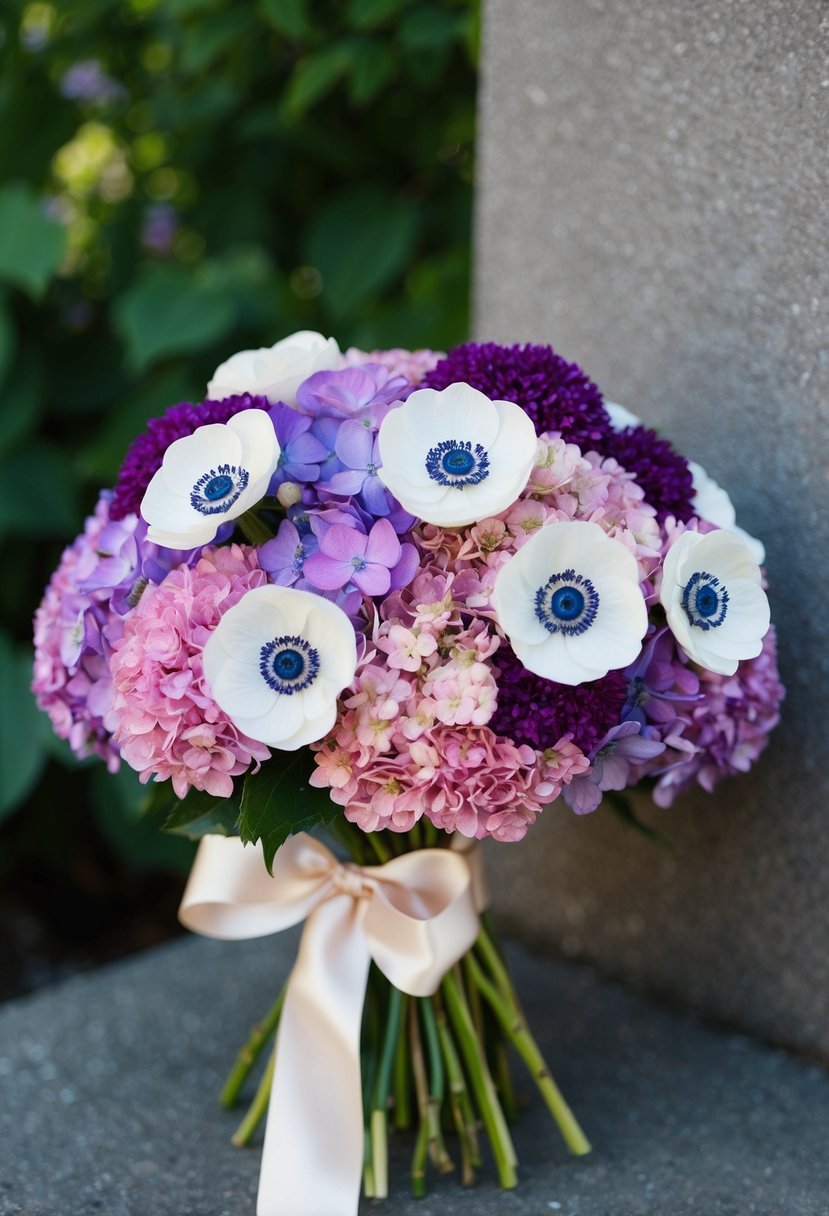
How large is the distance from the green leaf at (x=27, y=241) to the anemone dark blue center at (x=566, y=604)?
1068 mm

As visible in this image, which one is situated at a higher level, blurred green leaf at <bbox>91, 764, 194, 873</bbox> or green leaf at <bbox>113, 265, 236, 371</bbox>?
green leaf at <bbox>113, 265, 236, 371</bbox>

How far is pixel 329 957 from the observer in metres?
0.97

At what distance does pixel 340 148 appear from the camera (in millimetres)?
1782

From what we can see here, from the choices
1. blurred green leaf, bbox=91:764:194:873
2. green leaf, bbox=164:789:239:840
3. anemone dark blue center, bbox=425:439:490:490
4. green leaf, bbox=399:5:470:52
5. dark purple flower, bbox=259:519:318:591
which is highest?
green leaf, bbox=399:5:470:52

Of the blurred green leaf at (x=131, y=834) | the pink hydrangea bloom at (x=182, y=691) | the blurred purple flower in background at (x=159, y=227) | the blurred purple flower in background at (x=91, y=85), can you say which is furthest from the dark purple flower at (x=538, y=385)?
the blurred purple flower in background at (x=91, y=85)

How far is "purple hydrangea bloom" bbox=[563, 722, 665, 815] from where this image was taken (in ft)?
2.72

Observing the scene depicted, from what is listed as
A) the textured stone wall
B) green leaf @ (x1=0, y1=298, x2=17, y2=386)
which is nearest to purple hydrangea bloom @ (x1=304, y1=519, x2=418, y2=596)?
the textured stone wall

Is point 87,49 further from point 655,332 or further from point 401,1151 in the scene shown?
point 401,1151

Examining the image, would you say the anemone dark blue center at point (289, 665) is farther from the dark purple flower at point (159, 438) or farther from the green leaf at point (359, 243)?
the green leaf at point (359, 243)

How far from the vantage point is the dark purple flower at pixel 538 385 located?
87 cm

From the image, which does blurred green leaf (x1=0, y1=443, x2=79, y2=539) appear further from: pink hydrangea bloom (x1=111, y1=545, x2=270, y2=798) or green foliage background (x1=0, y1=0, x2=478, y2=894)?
pink hydrangea bloom (x1=111, y1=545, x2=270, y2=798)

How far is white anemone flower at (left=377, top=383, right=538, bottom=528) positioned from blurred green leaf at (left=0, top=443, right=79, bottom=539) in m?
1.09

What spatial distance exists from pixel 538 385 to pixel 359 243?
0.95m

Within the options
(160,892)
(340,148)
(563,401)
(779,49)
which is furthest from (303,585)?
(160,892)
